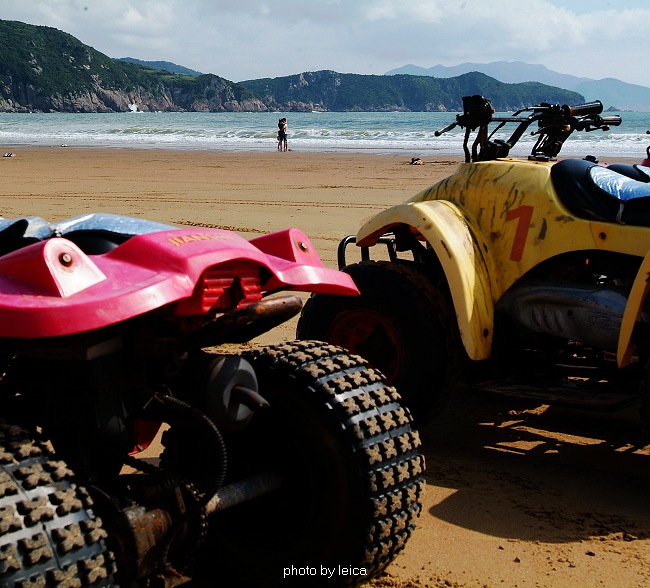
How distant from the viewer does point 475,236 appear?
4.38 m

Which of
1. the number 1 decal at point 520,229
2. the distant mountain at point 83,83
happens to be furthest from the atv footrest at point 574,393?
the distant mountain at point 83,83

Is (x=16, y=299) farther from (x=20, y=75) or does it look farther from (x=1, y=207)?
(x=20, y=75)

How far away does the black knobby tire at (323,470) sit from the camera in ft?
8.27

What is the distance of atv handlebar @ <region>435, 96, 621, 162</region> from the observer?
15.6 ft

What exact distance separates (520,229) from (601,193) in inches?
15.9

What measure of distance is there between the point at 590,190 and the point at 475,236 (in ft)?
1.85

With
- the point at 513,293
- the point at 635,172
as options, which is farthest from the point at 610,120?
the point at 513,293

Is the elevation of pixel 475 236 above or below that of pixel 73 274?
below

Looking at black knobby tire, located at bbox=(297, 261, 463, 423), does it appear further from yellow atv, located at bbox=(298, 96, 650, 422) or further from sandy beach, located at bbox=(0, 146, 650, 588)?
sandy beach, located at bbox=(0, 146, 650, 588)

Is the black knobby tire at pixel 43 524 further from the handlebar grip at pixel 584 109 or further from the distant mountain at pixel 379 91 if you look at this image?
the distant mountain at pixel 379 91

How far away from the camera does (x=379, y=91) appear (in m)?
163

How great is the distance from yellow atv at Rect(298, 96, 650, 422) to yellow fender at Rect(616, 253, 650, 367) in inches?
3.2

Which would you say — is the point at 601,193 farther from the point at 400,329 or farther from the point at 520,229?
the point at 400,329

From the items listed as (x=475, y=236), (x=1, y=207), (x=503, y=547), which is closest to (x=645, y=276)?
(x=475, y=236)
